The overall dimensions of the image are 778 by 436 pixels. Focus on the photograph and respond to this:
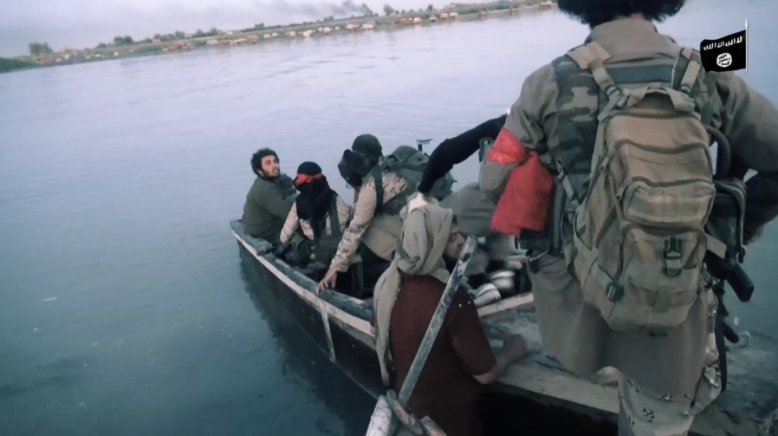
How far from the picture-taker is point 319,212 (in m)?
4.96

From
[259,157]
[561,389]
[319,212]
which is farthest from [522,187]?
[259,157]

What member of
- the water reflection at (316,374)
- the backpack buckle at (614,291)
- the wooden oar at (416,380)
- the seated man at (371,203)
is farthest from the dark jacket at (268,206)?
the backpack buckle at (614,291)

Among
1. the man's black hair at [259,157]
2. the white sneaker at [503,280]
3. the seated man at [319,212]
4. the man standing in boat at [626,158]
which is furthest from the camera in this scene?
the man's black hair at [259,157]

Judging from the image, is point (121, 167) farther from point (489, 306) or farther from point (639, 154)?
point (639, 154)

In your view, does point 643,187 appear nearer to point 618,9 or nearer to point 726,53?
point 726,53

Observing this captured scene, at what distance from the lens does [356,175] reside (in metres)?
4.35

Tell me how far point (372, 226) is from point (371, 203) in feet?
0.91

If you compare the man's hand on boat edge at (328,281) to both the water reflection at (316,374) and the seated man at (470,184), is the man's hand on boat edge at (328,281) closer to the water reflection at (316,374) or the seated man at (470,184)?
the water reflection at (316,374)

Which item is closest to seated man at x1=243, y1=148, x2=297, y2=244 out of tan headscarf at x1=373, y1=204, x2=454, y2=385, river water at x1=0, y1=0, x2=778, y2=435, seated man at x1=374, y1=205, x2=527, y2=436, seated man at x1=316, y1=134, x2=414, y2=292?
river water at x1=0, y1=0, x2=778, y2=435

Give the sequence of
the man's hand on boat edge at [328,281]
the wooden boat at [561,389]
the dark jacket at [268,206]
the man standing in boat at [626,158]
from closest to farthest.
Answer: the man standing in boat at [626,158]
the wooden boat at [561,389]
the man's hand on boat edge at [328,281]
the dark jacket at [268,206]

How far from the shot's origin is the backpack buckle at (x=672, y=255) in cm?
153

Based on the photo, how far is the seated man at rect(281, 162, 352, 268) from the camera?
479cm

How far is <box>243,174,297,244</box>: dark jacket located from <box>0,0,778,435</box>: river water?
1.11 metres

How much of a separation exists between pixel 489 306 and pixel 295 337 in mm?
3393
